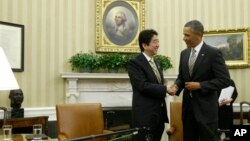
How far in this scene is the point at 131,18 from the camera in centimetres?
648

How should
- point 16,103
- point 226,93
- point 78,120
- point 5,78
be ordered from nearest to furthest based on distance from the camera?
point 5,78, point 78,120, point 16,103, point 226,93

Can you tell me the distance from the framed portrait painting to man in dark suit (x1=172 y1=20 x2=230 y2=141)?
129 inches

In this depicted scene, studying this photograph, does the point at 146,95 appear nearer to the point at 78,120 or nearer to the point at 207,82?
the point at 207,82

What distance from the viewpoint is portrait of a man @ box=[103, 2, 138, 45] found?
20.7 feet

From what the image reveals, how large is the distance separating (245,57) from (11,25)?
162 inches

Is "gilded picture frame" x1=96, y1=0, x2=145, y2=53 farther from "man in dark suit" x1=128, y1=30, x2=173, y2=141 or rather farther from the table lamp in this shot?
the table lamp

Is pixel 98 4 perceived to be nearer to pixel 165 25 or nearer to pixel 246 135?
pixel 165 25

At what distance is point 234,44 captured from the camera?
6582 millimetres

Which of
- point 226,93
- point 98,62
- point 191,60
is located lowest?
point 226,93

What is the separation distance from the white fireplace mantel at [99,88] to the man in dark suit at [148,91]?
2.75m

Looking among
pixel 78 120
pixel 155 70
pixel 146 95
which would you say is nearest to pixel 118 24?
pixel 78 120

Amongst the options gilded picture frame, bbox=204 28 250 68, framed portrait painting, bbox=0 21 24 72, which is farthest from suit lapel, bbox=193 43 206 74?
gilded picture frame, bbox=204 28 250 68

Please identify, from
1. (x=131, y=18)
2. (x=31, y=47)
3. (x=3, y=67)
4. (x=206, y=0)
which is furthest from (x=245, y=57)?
(x=3, y=67)

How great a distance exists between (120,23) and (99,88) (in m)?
1.25
